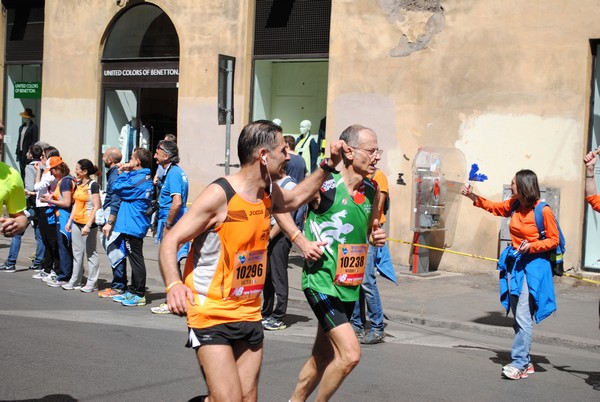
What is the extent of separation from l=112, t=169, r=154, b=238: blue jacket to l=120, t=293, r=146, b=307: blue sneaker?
781mm

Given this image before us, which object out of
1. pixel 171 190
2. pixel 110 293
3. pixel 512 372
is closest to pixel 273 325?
pixel 171 190

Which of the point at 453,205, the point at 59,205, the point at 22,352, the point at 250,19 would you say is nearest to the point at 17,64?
the point at 250,19

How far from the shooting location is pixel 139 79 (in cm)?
1959

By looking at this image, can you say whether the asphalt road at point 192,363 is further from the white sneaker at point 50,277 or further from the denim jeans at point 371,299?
the white sneaker at point 50,277

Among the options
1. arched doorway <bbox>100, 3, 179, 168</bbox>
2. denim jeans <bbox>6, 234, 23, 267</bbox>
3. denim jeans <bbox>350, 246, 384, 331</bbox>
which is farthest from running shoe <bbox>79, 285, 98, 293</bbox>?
arched doorway <bbox>100, 3, 179, 168</bbox>

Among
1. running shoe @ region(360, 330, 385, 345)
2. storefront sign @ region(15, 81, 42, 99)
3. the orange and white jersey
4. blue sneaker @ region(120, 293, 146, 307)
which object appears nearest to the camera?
the orange and white jersey

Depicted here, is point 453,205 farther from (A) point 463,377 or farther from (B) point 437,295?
(A) point 463,377

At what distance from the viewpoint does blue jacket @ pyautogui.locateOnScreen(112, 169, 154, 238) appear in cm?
1082

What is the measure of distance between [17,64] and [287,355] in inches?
651

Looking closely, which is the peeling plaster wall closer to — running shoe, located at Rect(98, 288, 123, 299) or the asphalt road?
the asphalt road

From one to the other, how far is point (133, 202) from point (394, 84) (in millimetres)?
6000

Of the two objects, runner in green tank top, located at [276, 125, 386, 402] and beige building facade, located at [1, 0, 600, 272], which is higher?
beige building facade, located at [1, 0, 600, 272]

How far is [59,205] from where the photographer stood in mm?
12125

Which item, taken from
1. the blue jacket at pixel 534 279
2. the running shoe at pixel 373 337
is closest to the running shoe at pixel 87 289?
the running shoe at pixel 373 337
